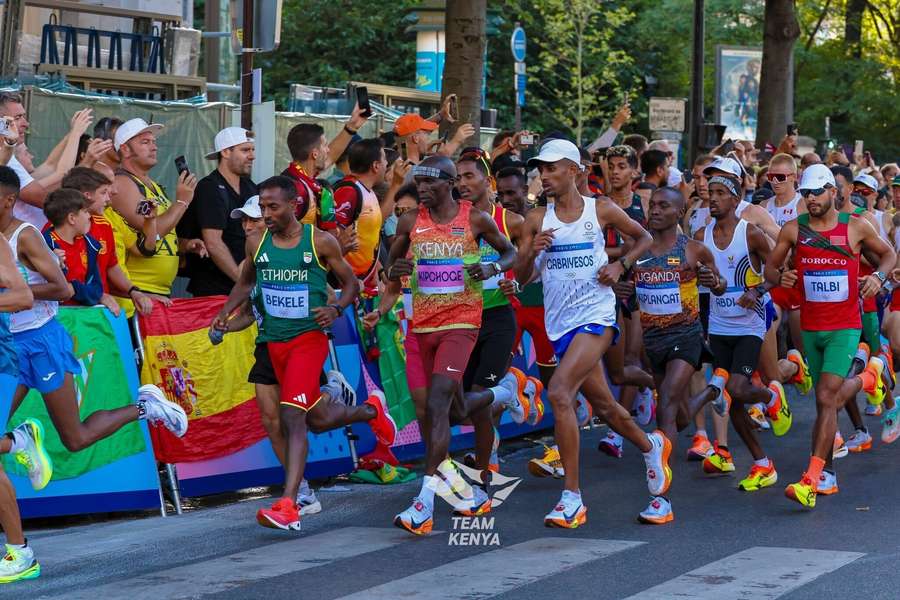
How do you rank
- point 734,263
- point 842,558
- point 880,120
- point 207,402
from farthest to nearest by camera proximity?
point 880,120, point 734,263, point 207,402, point 842,558

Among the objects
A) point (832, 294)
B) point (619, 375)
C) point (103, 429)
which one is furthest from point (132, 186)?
point (832, 294)

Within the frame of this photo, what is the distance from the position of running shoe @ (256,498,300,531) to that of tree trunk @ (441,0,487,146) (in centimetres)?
769

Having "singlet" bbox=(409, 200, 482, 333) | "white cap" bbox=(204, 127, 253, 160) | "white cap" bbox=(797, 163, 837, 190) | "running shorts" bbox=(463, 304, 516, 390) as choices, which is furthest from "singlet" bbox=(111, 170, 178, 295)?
"white cap" bbox=(797, 163, 837, 190)

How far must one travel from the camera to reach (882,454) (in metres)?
11.8

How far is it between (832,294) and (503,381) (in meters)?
2.19

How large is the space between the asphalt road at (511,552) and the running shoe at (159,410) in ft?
1.90

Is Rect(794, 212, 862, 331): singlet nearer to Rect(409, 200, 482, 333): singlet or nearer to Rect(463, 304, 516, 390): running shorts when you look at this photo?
Rect(463, 304, 516, 390): running shorts

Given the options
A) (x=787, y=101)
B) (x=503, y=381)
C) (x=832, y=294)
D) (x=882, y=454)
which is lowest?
(x=882, y=454)

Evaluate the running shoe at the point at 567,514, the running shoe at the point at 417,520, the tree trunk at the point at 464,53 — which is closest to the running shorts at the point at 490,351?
the running shoe at the point at 567,514

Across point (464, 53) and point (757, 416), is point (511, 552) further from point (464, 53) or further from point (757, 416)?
point (464, 53)

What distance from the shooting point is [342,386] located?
934 centimetres

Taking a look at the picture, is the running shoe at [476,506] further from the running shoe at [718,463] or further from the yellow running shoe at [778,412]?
the yellow running shoe at [778,412]

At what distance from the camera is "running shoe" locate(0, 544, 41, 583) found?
7.25 meters

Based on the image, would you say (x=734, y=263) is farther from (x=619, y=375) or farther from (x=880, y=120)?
(x=880, y=120)
